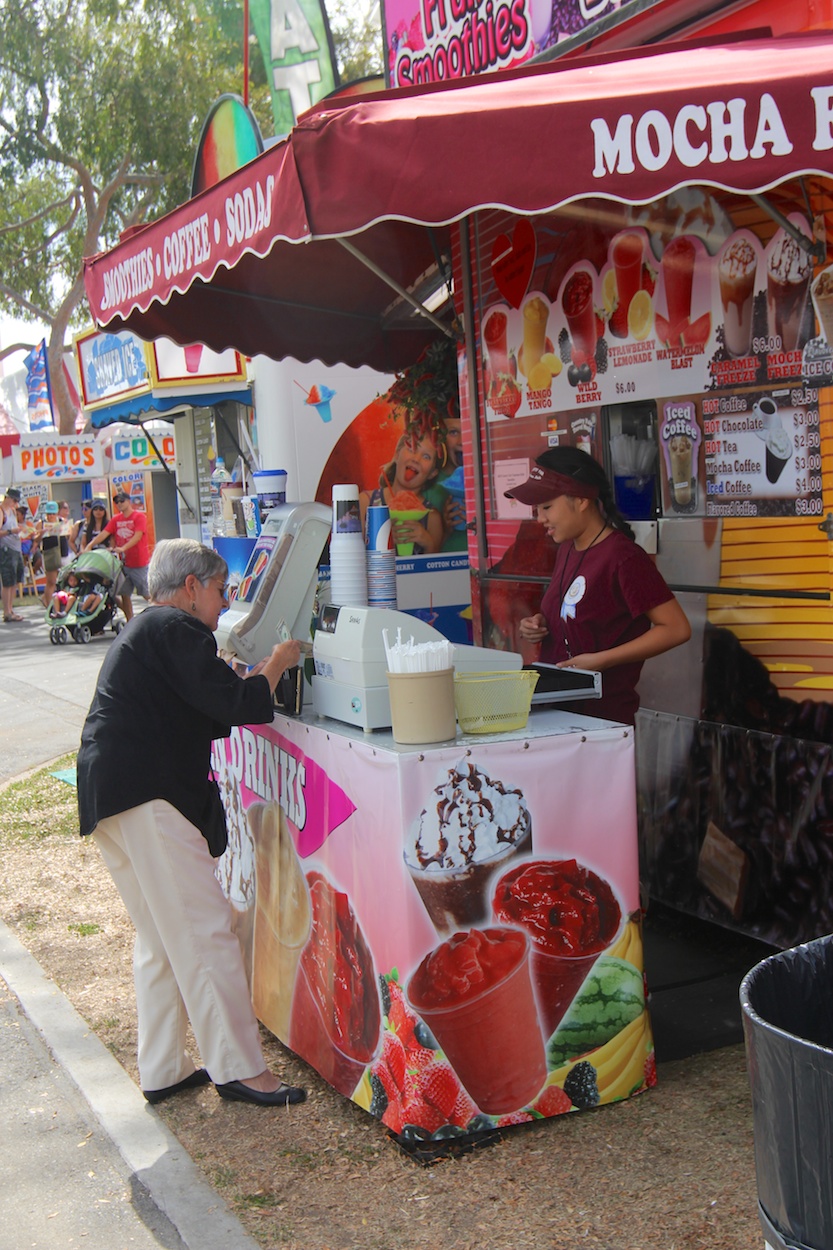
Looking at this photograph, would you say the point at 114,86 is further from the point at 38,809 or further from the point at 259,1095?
the point at 259,1095

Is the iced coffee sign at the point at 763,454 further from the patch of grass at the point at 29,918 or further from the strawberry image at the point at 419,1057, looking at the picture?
the patch of grass at the point at 29,918

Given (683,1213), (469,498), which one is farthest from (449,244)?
(683,1213)

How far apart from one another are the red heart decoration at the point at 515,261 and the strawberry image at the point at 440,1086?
12.2 ft

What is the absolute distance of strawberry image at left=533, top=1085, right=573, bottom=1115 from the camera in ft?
12.0

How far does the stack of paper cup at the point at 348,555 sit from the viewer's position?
4.23 meters

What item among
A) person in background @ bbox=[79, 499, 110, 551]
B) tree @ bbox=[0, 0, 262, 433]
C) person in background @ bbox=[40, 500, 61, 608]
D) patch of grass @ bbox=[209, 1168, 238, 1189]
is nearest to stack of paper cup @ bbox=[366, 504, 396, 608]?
patch of grass @ bbox=[209, 1168, 238, 1189]

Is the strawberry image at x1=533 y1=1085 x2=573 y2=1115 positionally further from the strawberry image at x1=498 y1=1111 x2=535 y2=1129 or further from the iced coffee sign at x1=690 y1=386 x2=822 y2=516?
the iced coffee sign at x1=690 y1=386 x2=822 y2=516

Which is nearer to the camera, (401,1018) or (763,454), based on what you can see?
(401,1018)

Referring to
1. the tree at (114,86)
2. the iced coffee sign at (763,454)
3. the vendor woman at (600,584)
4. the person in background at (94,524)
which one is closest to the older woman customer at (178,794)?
the vendor woman at (600,584)

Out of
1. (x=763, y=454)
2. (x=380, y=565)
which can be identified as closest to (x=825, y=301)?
(x=763, y=454)

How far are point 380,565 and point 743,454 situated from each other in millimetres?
1526

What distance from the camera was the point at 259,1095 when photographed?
4.00 m

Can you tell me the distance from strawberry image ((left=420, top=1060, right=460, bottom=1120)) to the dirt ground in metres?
0.16

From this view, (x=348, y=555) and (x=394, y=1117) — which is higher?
(x=348, y=555)
